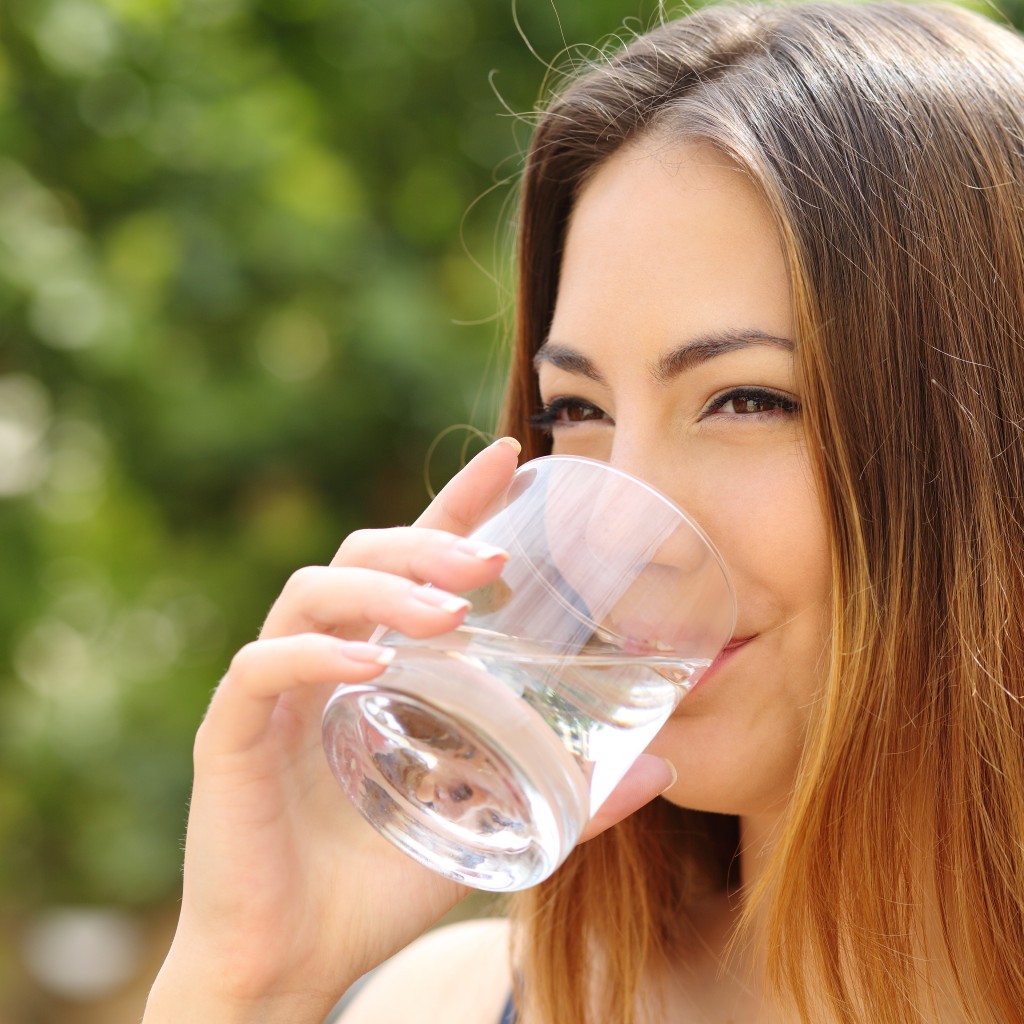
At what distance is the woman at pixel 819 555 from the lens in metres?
1.26

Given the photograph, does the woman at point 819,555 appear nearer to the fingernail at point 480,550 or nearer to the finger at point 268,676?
the finger at point 268,676

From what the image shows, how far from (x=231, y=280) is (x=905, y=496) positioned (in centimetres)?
211

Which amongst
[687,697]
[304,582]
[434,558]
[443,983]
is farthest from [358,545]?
[443,983]

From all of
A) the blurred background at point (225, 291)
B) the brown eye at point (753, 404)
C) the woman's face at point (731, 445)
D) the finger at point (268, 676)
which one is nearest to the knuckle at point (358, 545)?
the finger at point (268, 676)

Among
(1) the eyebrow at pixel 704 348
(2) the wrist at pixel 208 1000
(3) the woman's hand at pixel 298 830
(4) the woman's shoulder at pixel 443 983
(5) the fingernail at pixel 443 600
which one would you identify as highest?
(1) the eyebrow at pixel 704 348

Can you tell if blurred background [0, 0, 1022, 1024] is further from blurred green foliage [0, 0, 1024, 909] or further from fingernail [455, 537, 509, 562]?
fingernail [455, 537, 509, 562]

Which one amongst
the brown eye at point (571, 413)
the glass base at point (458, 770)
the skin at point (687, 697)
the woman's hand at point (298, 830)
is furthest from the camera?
the brown eye at point (571, 413)

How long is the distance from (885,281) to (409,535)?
571mm

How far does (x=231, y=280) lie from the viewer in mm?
3023

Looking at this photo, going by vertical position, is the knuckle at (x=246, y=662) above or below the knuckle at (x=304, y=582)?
below

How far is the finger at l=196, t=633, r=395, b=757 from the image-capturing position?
1.00 meters

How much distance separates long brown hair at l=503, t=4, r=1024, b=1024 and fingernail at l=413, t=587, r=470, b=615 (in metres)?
0.46

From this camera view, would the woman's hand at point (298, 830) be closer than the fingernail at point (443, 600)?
No

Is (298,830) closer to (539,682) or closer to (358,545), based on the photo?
(358,545)
